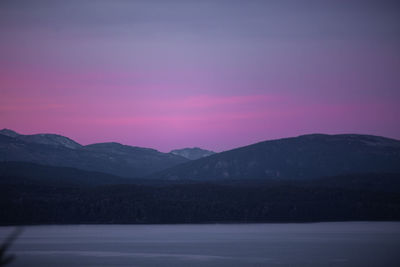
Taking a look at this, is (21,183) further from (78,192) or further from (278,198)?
(278,198)

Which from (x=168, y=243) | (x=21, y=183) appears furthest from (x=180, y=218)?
(x=168, y=243)

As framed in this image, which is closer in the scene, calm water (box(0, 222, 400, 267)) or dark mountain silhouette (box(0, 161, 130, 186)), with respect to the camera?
calm water (box(0, 222, 400, 267))

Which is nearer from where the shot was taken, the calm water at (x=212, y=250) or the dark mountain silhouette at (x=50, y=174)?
the calm water at (x=212, y=250)

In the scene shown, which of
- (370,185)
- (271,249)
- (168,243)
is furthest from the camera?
(370,185)

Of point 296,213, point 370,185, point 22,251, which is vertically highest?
point 370,185

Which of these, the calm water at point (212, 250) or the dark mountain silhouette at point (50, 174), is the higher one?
the dark mountain silhouette at point (50, 174)

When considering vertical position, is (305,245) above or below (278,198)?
below

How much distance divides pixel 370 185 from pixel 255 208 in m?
47.0

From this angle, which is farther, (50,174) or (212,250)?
(50,174)

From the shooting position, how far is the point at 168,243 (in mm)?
77312

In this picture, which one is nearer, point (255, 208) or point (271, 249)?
point (271, 249)

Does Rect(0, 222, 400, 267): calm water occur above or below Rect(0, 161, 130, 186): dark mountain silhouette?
below

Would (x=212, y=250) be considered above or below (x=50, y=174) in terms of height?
below

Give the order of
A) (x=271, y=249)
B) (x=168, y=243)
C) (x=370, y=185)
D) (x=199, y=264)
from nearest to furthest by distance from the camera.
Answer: (x=199, y=264), (x=271, y=249), (x=168, y=243), (x=370, y=185)
